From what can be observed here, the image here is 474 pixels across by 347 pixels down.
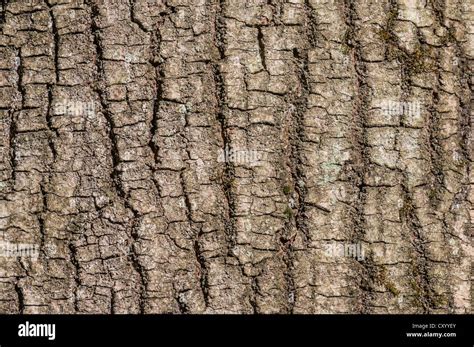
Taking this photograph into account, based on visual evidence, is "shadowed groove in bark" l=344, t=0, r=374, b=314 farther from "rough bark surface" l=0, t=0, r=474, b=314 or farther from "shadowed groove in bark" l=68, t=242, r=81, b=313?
"shadowed groove in bark" l=68, t=242, r=81, b=313

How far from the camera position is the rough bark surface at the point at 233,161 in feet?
7.25

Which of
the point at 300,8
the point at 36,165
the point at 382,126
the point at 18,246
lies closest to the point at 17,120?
the point at 36,165

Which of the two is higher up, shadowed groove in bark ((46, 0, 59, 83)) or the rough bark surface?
shadowed groove in bark ((46, 0, 59, 83))

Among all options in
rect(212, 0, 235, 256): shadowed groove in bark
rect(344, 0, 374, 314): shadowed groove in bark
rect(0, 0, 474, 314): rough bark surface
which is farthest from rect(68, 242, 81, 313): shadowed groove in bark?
rect(344, 0, 374, 314): shadowed groove in bark

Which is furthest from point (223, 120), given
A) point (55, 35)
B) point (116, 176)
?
point (55, 35)

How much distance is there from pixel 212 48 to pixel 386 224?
0.66 meters

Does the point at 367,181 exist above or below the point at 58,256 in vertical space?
above

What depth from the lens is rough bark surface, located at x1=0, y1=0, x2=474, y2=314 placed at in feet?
7.25

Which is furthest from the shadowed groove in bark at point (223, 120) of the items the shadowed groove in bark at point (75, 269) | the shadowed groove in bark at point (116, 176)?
the shadowed groove in bark at point (75, 269)

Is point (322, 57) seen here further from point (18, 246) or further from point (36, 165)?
point (18, 246)

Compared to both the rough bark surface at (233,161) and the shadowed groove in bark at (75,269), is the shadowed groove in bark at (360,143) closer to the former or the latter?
the rough bark surface at (233,161)

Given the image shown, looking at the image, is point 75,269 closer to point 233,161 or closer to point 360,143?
point 233,161

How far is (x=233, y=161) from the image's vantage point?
7.29 ft

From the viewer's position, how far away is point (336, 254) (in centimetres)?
221
